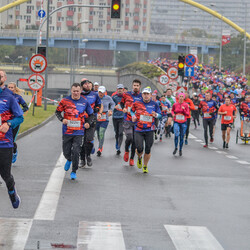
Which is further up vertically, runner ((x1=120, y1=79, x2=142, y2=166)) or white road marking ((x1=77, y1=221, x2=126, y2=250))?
runner ((x1=120, y1=79, x2=142, y2=166))

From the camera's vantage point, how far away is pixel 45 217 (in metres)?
8.79

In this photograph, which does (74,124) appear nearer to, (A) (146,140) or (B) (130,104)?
(A) (146,140)

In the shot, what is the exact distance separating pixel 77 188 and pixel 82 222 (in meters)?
3.19

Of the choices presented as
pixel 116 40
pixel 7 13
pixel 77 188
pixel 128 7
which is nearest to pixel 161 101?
pixel 77 188

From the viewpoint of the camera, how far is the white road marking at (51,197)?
8974 millimetres

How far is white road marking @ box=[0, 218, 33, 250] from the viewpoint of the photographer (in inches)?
279

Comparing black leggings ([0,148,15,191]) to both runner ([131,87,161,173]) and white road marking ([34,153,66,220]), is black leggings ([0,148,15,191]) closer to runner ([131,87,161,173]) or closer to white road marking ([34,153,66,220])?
white road marking ([34,153,66,220])

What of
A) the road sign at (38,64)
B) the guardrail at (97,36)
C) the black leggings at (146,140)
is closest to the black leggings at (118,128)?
the black leggings at (146,140)

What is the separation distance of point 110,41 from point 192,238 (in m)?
107

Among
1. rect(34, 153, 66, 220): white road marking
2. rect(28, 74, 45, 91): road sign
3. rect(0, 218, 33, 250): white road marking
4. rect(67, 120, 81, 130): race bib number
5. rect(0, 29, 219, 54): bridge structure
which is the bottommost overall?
rect(34, 153, 66, 220): white road marking

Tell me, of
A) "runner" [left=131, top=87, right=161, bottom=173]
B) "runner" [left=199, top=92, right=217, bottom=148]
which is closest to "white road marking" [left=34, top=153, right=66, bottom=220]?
"runner" [left=131, top=87, right=161, bottom=173]

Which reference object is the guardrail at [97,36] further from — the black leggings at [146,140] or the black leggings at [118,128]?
the black leggings at [146,140]

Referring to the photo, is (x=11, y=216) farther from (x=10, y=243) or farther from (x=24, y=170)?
(x=24, y=170)

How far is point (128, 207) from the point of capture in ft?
32.7
